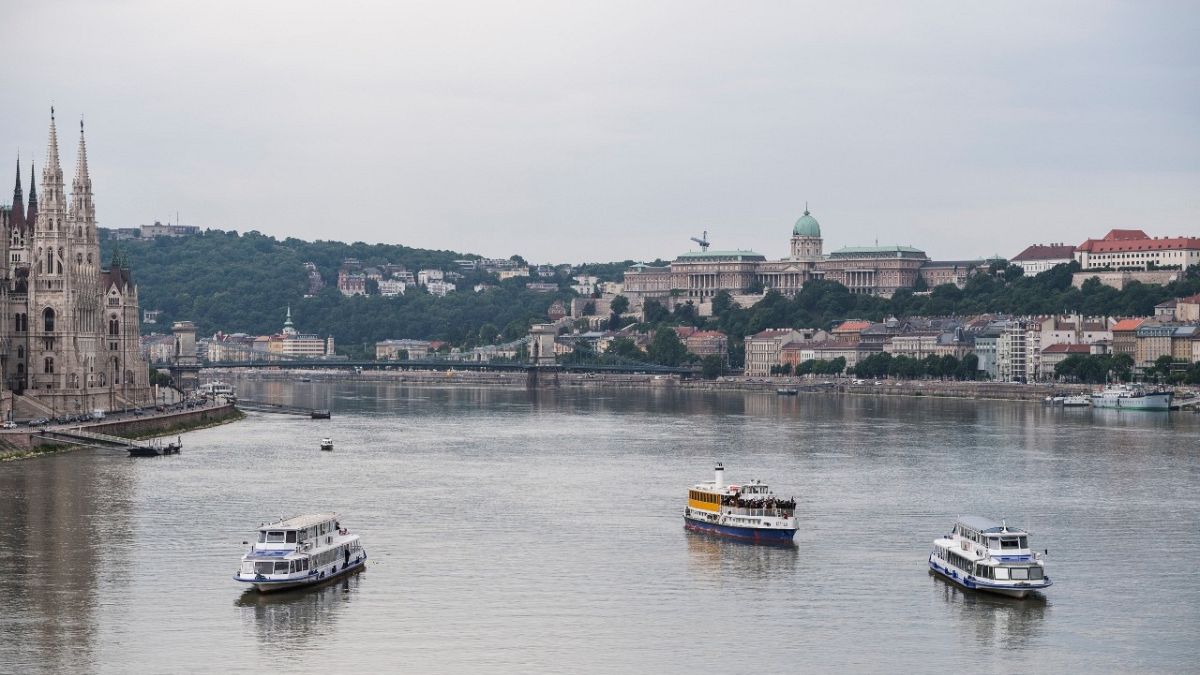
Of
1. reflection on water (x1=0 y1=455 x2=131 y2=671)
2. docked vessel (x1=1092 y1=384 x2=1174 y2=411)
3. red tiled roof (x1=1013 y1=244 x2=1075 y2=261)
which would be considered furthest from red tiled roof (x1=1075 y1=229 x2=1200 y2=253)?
reflection on water (x1=0 y1=455 x2=131 y2=671)

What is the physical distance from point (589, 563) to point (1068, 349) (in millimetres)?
100314

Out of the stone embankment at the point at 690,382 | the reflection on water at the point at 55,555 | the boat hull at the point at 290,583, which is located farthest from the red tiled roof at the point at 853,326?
the boat hull at the point at 290,583

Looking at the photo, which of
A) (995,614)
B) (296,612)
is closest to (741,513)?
(995,614)

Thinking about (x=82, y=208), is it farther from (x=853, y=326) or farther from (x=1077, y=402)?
(x=853, y=326)

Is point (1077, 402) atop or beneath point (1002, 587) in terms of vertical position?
atop

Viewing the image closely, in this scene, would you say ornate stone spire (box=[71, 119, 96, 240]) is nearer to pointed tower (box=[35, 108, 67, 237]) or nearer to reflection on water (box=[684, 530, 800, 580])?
pointed tower (box=[35, 108, 67, 237])

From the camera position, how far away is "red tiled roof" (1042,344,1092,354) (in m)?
134

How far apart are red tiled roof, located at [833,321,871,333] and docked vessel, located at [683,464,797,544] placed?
12494 centimetres

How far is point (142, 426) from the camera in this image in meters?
73.1

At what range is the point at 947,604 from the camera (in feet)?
116

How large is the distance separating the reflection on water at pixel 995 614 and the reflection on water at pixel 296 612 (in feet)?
33.2

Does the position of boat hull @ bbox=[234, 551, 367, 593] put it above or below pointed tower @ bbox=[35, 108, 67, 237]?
below

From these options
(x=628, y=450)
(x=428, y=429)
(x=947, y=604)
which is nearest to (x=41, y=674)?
(x=947, y=604)

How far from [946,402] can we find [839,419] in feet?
82.8
